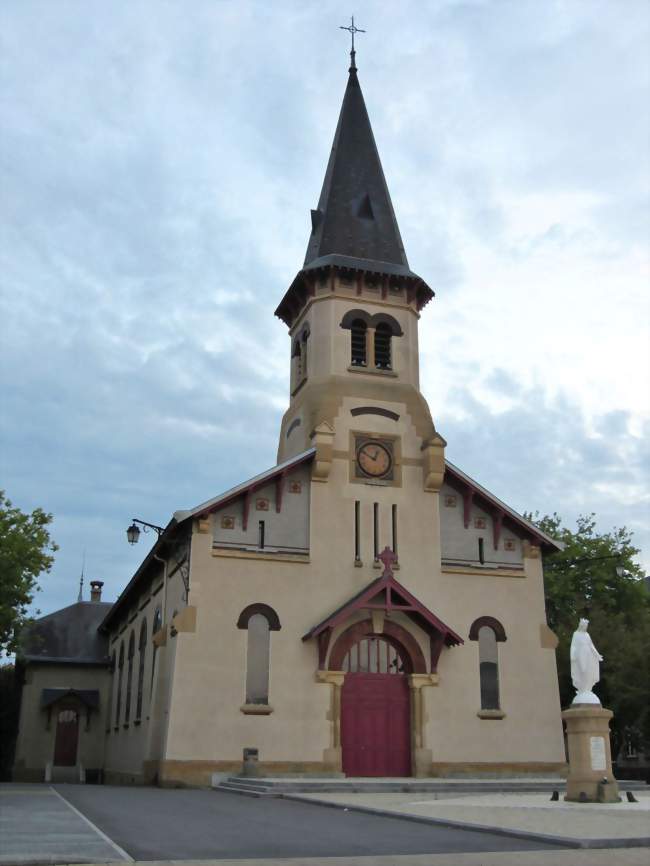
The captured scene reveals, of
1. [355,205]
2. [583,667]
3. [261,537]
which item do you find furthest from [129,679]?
[583,667]

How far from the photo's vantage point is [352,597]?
1092 inches

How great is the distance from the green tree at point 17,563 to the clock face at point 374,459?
1053 cm

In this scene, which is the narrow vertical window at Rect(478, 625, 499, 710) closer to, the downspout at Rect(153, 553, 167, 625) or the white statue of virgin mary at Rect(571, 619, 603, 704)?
the white statue of virgin mary at Rect(571, 619, 603, 704)

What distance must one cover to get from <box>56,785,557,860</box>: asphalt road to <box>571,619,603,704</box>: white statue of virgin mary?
20.6 feet

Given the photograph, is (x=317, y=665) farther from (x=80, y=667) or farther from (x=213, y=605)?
(x=80, y=667)

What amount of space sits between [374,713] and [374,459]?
7.92 meters

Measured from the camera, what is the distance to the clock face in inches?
1166

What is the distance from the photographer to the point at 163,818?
15.0m

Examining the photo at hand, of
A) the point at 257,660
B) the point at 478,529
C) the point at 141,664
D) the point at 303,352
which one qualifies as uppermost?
the point at 303,352

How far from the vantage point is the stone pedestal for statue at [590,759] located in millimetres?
18087

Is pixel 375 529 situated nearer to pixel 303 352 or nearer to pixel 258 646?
pixel 258 646

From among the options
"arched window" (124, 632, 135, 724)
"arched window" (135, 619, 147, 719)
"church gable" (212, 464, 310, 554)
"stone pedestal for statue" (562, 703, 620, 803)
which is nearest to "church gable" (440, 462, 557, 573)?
"church gable" (212, 464, 310, 554)

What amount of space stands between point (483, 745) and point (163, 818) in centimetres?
1497

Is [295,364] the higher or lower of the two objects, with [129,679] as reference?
higher
